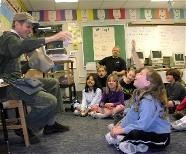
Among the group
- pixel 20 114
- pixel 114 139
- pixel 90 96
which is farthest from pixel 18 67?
pixel 90 96

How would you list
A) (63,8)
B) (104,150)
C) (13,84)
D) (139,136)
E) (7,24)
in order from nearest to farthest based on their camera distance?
1. (139,136)
2. (104,150)
3. (13,84)
4. (7,24)
5. (63,8)

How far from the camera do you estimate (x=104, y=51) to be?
686 centimetres

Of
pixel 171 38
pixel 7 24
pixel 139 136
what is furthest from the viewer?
pixel 171 38

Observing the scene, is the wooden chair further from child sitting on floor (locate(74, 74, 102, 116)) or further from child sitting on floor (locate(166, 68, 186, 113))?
child sitting on floor (locate(166, 68, 186, 113))

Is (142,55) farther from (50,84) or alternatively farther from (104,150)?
(104,150)

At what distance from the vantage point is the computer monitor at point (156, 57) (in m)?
6.53

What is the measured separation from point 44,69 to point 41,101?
478mm

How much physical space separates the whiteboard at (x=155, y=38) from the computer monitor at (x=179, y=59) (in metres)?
0.25

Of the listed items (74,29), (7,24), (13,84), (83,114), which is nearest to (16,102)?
(13,84)

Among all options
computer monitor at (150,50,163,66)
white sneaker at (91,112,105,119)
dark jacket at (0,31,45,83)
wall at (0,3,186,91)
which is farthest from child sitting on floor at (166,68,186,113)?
wall at (0,3,186,91)

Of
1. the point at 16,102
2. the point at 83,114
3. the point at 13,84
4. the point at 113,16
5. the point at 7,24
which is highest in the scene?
the point at 113,16

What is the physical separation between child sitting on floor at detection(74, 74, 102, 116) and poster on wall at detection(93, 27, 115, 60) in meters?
2.91

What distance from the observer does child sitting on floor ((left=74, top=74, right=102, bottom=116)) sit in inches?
148

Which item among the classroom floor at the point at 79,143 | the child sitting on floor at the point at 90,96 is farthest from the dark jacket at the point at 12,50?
the child sitting on floor at the point at 90,96
